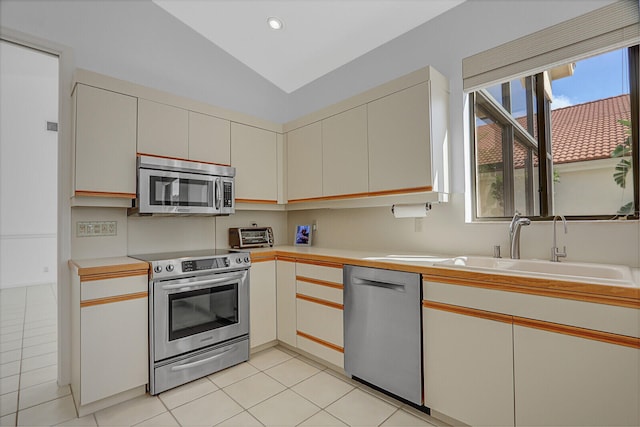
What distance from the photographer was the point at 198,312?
2328mm

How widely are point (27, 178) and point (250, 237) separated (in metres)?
4.84

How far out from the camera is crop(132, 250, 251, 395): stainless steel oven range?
6.83 feet

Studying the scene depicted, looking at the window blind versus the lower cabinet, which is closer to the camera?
the lower cabinet

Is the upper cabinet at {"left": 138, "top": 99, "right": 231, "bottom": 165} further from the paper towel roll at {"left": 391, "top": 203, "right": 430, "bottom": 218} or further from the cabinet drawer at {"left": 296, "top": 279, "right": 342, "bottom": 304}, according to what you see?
the paper towel roll at {"left": 391, "top": 203, "right": 430, "bottom": 218}

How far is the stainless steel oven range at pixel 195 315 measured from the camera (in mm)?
2082

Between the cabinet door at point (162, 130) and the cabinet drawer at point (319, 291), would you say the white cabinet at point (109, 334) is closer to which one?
the cabinet door at point (162, 130)

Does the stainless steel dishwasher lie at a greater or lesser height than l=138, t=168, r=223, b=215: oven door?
lesser

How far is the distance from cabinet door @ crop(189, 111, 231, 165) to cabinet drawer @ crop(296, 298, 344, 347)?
148cm

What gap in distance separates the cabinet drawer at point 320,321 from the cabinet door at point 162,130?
1.63m

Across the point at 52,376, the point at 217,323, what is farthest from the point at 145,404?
the point at 52,376

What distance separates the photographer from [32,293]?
4730 mm

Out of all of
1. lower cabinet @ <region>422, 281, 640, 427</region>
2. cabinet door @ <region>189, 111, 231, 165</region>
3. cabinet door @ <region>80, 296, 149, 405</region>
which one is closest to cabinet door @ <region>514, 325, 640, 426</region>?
lower cabinet @ <region>422, 281, 640, 427</region>

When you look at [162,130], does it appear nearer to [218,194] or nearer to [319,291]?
[218,194]

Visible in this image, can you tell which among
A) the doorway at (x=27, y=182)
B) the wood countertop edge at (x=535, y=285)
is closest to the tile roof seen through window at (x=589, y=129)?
the wood countertop edge at (x=535, y=285)
